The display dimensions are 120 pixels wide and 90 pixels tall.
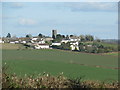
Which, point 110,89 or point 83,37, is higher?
point 83,37

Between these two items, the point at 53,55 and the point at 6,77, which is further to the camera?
the point at 53,55

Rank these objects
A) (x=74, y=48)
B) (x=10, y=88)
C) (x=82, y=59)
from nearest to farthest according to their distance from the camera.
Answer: (x=10, y=88)
(x=82, y=59)
(x=74, y=48)

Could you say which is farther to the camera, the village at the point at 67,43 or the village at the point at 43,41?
the village at the point at 43,41

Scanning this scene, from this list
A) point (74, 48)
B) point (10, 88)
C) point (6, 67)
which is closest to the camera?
point (10, 88)

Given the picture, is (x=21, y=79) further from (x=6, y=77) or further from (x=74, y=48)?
(x=74, y=48)

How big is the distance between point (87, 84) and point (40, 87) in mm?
807

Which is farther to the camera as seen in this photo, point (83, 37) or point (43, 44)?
point (43, 44)

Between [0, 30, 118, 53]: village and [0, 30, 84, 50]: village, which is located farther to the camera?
[0, 30, 84, 50]: village

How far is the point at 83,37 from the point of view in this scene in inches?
507

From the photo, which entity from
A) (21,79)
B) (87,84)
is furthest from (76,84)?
(21,79)

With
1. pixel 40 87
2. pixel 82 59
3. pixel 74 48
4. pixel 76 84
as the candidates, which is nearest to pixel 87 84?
pixel 76 84

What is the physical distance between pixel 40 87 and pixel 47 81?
253mm

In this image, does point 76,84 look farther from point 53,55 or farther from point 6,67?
point 53,55

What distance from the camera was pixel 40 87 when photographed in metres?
3.80
